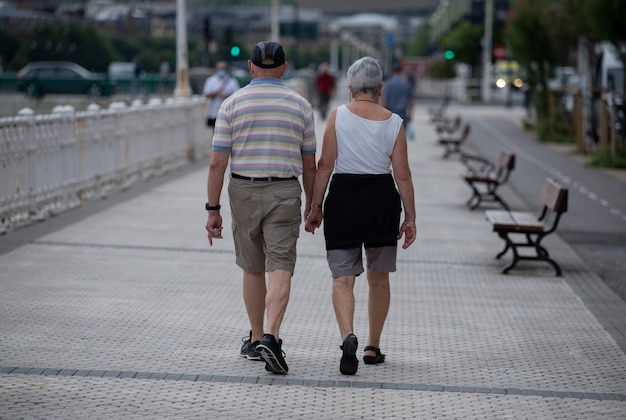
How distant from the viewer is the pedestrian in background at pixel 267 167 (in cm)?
638

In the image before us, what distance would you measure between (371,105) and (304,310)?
7.63 ft

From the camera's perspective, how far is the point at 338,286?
259 inches

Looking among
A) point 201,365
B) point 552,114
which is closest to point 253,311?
point 201,365

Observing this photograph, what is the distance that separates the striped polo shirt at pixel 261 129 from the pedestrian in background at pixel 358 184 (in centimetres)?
23

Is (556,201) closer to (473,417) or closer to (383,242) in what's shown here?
(383,242)

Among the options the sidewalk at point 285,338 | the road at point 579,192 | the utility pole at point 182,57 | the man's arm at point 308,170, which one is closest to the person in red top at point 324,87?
the road at point 579,192

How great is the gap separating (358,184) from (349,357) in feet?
3.11

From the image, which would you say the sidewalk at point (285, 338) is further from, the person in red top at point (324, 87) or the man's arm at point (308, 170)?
the person in red top at point (324, 87)

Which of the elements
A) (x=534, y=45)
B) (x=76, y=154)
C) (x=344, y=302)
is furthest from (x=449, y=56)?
(x=344, y=302)

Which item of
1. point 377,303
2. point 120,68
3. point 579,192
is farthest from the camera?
point 120,68

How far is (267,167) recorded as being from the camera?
6.39 m

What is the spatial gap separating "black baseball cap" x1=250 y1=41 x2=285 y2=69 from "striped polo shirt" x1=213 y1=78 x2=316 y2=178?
0.27 feet

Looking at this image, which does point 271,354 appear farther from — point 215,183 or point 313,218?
point 215,183

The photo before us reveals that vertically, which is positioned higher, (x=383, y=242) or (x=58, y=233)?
(x=383, y=242)
